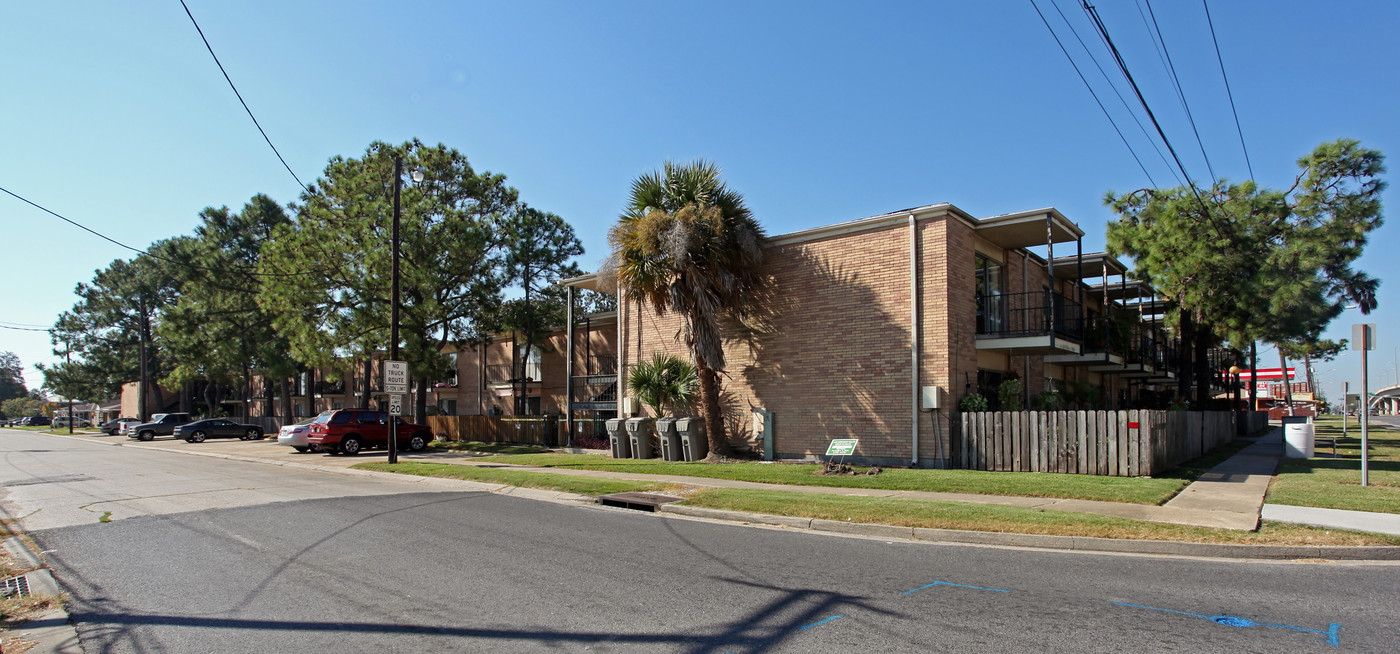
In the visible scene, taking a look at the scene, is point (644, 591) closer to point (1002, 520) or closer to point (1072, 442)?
point (1002, 520)

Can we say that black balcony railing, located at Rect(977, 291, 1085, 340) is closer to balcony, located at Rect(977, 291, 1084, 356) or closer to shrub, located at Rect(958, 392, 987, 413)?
balcony, located at Rect(977, 291, 1084, 356)

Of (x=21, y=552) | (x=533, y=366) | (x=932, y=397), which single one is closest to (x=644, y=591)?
(x=21, y=552)

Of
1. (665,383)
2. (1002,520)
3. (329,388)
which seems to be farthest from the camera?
(329,388)

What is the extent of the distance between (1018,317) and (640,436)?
10.5 metres

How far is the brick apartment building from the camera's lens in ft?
54.7

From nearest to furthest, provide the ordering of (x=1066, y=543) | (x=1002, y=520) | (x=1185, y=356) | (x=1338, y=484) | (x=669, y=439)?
(x=1066, y=543), (x=1002, y=520), (x=1338, y=484), (x=669, y=439), (x=1185, y=356)

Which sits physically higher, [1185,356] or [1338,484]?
[1185,356]

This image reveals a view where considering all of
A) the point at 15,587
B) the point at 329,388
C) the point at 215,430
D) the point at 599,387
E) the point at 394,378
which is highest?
the point at 394,378

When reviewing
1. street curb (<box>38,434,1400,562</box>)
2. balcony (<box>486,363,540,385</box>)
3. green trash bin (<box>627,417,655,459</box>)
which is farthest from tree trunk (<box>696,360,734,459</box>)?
balcony (<box>486,363,540,385</box>)

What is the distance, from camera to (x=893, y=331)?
17.1m

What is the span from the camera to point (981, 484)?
13172 mm

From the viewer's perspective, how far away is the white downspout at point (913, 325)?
16484 millimetres

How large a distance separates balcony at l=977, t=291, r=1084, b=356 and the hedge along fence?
2.63m

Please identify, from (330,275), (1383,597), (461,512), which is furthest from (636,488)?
(330,275)
